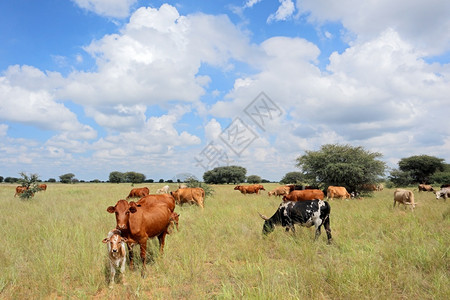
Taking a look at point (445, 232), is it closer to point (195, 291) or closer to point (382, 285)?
point (382, 285)

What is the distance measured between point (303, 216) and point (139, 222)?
4.82 m

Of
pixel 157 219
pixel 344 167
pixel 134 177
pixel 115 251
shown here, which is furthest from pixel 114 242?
pixel 134 177

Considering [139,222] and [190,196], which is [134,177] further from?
[139,222]

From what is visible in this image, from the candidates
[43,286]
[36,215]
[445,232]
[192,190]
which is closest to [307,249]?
[445,232]

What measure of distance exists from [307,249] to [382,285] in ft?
5.97

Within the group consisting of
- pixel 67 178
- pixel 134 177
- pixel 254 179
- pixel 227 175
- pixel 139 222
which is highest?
pixel 227 175

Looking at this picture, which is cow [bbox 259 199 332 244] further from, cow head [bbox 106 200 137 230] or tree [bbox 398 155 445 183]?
tree [bbox 398 155 445 183]

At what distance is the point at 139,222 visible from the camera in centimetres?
529

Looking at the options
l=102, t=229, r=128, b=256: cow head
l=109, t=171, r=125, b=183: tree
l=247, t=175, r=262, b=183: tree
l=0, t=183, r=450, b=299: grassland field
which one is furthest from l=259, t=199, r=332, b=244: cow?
l=109, t=171, r=125, b=183: tree

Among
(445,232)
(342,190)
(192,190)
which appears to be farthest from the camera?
(342,190)

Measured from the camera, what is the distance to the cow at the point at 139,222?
4.93 meters

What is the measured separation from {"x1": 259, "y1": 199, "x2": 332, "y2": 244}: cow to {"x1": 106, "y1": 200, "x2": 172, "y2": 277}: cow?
332 cm

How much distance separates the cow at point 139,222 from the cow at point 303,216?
332 centimetres

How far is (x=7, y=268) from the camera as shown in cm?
521
